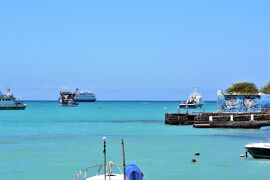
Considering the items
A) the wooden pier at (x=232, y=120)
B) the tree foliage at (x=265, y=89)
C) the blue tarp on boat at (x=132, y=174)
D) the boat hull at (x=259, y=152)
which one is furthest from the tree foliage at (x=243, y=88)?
the blue tarp on boat at (x=132, y=174)

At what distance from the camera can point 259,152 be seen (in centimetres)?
3819

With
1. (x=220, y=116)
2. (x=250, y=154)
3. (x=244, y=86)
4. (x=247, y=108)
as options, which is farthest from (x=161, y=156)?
(x=244, y=86)

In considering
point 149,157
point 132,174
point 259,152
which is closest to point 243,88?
point 149,157

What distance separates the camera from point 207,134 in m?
63.3

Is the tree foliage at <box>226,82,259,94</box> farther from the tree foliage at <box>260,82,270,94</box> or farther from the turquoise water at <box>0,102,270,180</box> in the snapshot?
the turquoise water at <box>0,102,270,180</box>

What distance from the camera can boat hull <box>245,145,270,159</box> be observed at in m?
37.8

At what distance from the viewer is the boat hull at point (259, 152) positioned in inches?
1490

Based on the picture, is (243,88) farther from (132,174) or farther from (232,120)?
(132,174)

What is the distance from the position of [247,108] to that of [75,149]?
39.2 m

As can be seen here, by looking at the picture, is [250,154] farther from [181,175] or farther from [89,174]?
[89,174]

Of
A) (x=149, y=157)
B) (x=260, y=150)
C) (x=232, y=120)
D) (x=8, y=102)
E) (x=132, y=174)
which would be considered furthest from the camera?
(x=8, y=102)

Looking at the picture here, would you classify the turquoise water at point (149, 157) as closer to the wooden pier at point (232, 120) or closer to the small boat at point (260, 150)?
the small boat at point (260, 150)

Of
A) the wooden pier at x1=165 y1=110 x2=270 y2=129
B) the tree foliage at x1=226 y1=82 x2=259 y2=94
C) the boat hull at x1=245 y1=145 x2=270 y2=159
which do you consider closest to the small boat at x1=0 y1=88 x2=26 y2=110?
the tree foliage at x1=226 y1=82 x2=259 y2=94

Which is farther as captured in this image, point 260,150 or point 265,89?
point 265,89
